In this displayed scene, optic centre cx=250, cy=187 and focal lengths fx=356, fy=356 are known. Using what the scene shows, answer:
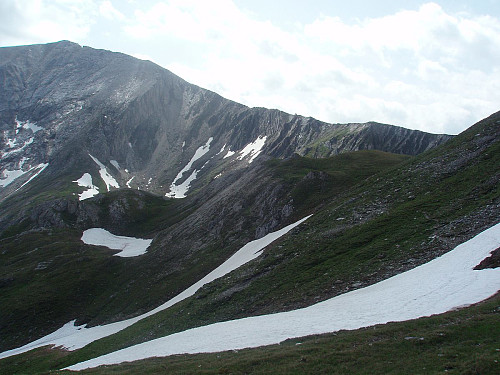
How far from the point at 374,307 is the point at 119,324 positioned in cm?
4498

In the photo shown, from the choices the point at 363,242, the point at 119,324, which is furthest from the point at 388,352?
the point at 119,324

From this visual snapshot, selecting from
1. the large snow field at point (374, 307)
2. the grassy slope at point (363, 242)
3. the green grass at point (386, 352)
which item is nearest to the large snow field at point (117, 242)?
the grassy slope at point (363, 242)

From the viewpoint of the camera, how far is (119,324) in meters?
57.5

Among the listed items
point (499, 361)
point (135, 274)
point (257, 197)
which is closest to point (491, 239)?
point (499, 361)

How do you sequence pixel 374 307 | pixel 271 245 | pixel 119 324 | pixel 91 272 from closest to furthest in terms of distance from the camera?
pixel 374 307
pixel 271 245
pixel 119 324
pixel 91 272

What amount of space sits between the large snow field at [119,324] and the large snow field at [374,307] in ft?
73.1

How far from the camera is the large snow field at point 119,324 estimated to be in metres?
55.3

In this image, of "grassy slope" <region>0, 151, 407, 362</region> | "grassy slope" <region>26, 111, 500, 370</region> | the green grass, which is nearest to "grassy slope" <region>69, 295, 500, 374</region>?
the green grass

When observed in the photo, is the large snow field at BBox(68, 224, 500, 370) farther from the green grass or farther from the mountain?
the mountain

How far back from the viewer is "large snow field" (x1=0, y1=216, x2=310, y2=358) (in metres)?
55.3

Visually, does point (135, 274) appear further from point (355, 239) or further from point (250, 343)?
point (250, 343)

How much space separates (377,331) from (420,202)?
1149 inches

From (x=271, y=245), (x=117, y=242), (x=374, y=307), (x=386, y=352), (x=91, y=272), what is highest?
(x=117, y=242)

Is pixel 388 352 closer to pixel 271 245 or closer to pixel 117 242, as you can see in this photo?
pixel 271 245
